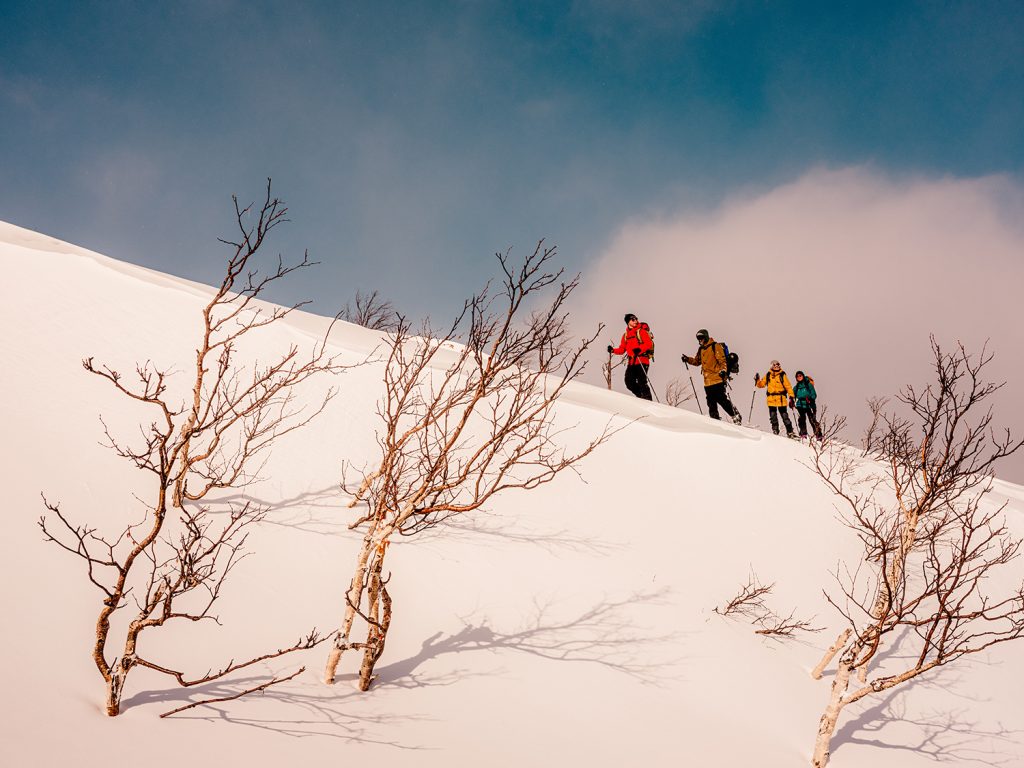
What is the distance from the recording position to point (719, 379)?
9.89m

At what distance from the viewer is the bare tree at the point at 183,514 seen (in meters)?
2.75

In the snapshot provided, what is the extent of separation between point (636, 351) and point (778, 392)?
3.22 meters

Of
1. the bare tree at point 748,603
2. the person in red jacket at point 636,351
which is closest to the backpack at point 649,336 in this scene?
the person in red jacket at point 636,351

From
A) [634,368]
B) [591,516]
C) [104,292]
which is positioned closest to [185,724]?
[591,516]

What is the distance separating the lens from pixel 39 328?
6.77m

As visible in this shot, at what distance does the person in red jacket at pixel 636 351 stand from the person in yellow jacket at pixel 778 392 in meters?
2.54

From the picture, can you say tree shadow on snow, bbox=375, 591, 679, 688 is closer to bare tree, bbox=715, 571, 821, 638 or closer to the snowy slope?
the snowy slope

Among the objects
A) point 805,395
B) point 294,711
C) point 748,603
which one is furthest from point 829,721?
point 805,395

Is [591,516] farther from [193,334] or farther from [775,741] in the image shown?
[193,334]

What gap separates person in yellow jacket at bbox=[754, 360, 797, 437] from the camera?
1073 cm

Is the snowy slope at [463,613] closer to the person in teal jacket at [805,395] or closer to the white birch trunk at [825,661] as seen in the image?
the white birch trunk at [825,661]

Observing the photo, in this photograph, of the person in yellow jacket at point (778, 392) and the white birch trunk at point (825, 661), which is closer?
the white birch trunk at point (825, 661)

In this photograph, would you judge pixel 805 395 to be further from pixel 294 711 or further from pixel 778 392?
pixel 294 711

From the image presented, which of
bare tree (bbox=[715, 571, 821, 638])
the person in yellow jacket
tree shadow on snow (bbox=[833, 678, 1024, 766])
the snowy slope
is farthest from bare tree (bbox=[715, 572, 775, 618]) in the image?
the person in yellow jacket
